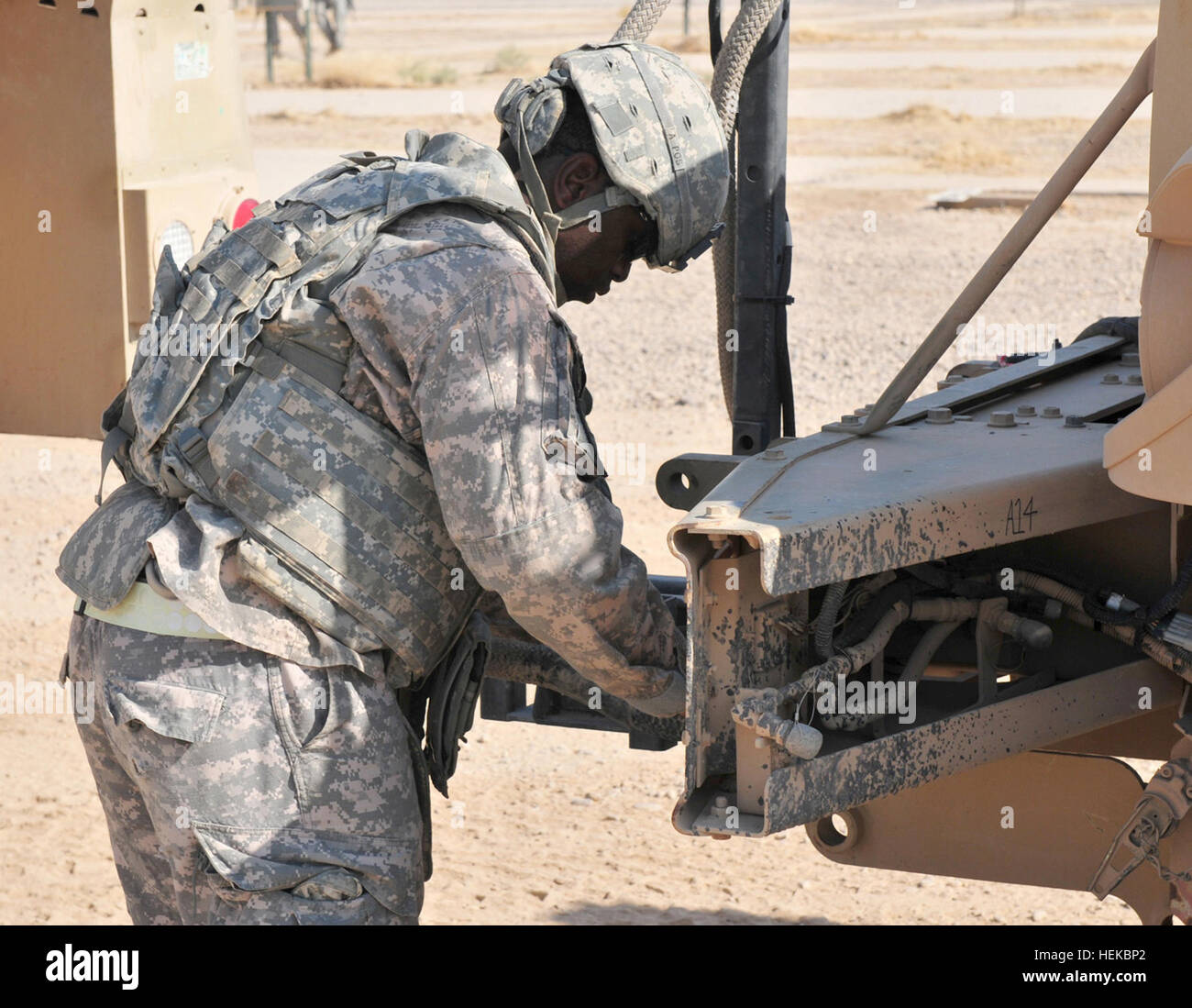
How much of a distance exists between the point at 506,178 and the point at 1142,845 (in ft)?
4.90

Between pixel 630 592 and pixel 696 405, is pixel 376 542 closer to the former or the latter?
pixel 630 592

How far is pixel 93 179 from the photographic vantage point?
6.06m

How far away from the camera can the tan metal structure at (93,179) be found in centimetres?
597

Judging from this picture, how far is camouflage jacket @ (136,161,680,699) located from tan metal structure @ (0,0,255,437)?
3837mm

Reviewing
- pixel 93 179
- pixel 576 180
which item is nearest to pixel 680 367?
pixel 93 179

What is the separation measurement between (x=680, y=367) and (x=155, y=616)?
7.51m

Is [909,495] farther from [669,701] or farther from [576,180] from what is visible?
[576,180]

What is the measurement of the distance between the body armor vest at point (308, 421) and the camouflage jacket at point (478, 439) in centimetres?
4

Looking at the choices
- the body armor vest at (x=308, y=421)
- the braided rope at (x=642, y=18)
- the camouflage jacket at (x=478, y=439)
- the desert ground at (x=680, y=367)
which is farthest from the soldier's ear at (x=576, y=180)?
the desert ground at (x=680, y=367)

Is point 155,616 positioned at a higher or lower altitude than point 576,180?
lower

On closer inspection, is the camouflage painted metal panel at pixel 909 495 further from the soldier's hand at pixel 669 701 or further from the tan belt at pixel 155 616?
the tan belt at pixel 155 616

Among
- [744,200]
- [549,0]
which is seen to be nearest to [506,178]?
[744,200]

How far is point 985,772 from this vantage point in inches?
122

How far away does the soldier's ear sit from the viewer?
8.97ft
